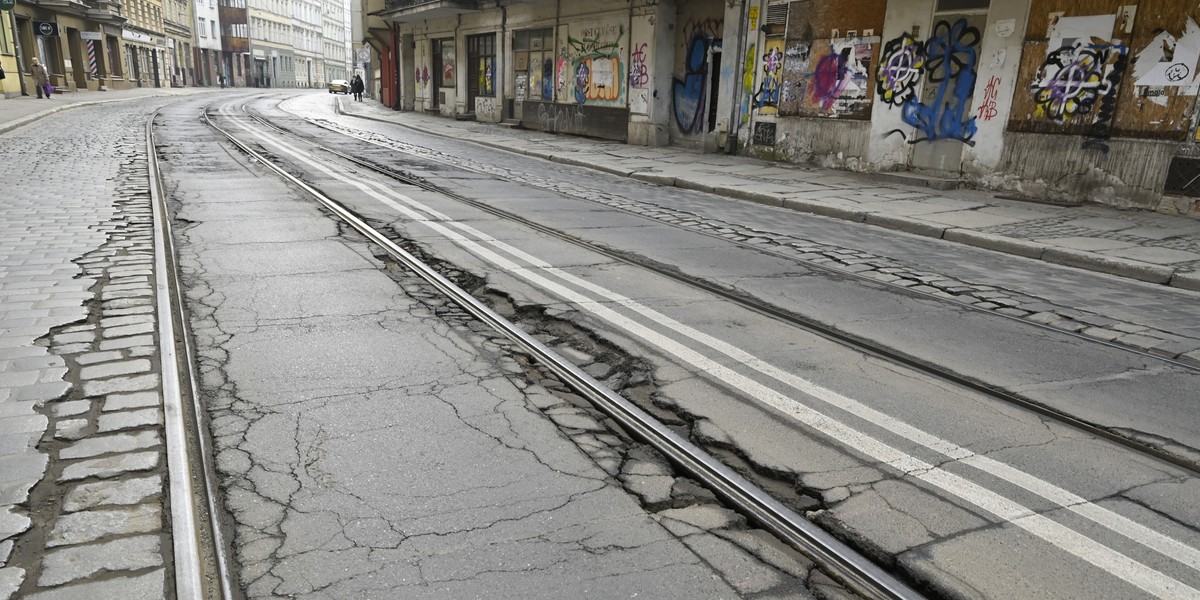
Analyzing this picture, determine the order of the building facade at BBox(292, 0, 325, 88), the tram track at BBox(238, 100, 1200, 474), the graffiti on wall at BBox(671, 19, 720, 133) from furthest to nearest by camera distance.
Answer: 1. the building facade at BBox(292, 0, 325, 88)
2. the graffiti on wall at BBox(671, 19, 720, 133)
3. the tram track at BBox(238, 100, 1200, 474)

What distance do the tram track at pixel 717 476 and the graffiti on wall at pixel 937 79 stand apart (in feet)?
38.1

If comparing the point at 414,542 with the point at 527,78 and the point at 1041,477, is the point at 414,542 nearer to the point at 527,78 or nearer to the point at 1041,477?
the point at 1041,477

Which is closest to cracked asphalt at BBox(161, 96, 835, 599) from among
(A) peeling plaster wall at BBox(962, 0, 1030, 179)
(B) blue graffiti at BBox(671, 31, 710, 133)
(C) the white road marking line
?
(C) the white road marking line

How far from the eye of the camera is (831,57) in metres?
16.4

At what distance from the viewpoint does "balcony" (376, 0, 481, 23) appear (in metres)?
30.8

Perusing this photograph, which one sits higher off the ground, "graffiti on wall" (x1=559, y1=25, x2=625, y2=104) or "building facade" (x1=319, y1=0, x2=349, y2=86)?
"building facade" (x1=319, y1=0, x2=349, y2=86)

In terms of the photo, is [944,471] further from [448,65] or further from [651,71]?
[448,65]

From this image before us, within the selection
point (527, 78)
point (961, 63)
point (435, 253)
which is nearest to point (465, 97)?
point (527, 78)

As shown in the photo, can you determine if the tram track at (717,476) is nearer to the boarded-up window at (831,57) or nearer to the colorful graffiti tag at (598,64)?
the boarded-up window at (831,57)

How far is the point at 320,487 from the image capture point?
3.20 meters

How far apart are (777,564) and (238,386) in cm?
302

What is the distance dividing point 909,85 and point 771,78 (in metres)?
3.84

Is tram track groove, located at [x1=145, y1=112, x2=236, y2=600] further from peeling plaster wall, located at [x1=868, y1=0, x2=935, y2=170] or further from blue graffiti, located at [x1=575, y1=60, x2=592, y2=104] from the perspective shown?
blue graffiti, located at [x1=575, y1=60, x2=592, y2=104]

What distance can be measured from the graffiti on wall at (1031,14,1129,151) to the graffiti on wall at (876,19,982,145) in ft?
4.80
